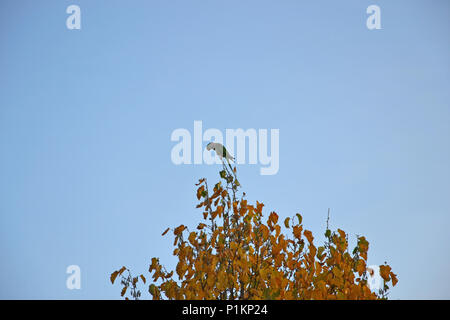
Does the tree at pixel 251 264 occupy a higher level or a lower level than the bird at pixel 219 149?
lower

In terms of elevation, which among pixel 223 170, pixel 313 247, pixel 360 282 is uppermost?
pixel 223 170

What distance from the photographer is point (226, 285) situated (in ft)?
11.9

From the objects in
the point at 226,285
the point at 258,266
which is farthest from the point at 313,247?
the point at 226,285

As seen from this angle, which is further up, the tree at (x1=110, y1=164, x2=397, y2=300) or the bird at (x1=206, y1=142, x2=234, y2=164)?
the bird at (x1=206, y1=142, x2=234, y2=164)

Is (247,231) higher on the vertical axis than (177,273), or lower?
higher
